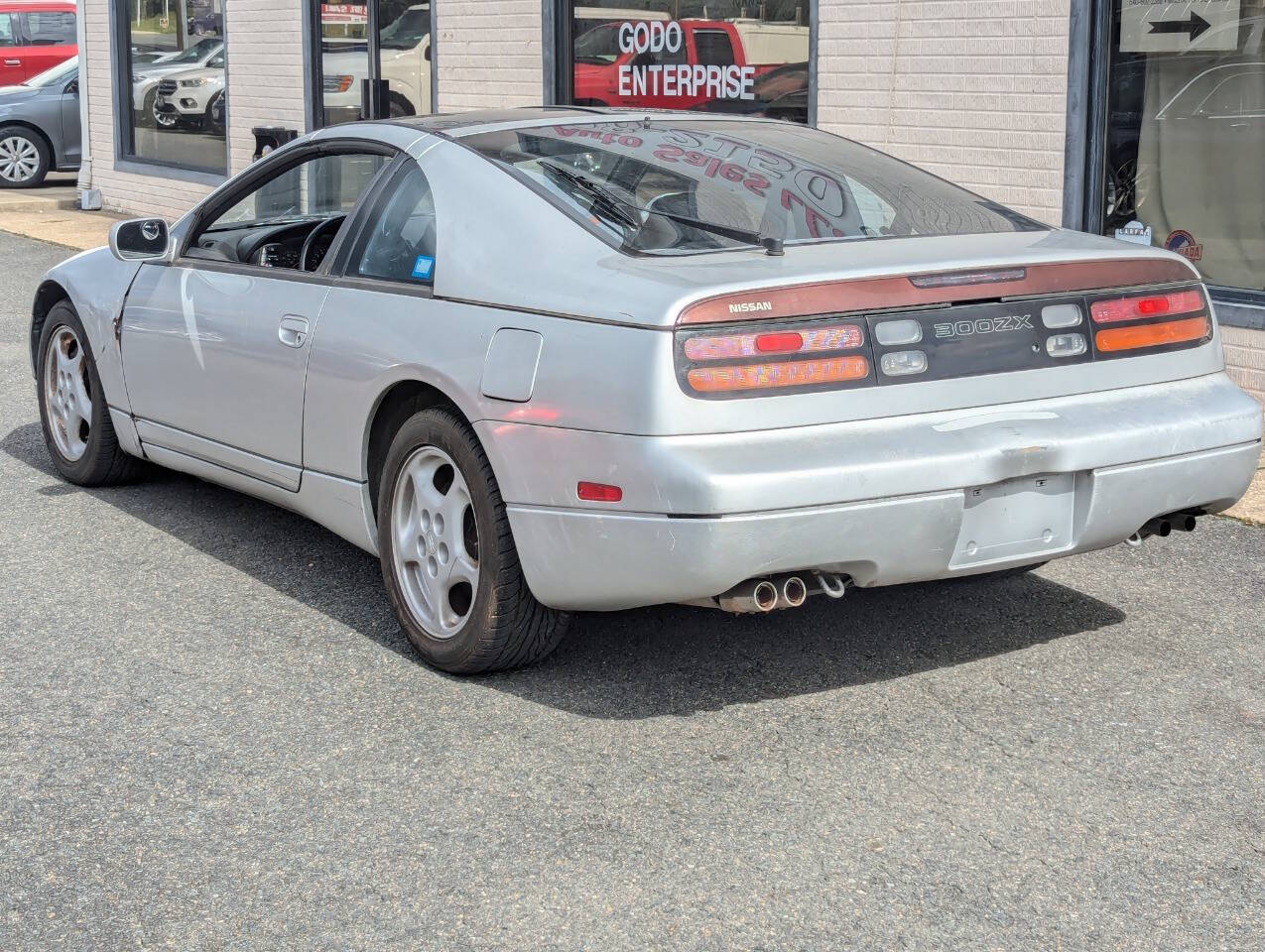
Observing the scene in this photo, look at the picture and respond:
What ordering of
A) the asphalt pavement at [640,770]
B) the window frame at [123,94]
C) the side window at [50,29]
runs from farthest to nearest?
the side window at [50,29] → the window frame at [123,94] → the asphalt pavement at [640,770]

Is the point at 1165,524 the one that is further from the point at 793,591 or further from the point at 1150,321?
the point at 793,591

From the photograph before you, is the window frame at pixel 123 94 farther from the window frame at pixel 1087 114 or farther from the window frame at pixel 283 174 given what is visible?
the window frame at pixel 283 174

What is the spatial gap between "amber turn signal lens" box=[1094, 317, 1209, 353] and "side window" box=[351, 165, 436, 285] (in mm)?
1792

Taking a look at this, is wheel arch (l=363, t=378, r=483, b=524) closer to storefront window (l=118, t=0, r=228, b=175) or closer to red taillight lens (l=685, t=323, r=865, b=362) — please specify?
red taillight lens (l=685, t=323, r=865, b=362)

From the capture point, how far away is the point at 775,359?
393 cm

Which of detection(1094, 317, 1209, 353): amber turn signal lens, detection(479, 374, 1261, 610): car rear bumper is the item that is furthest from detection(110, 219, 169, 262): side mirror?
detection(1094, 317, 1209, 353): amber turn signal lens

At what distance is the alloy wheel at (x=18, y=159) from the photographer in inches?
779

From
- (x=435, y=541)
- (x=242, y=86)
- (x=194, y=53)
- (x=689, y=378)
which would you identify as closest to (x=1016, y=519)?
(x=689, y=378)

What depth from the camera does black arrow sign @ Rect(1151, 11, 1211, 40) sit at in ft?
26.0

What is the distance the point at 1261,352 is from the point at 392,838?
17.6 ft

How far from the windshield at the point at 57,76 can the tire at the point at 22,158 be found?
59 centimetres

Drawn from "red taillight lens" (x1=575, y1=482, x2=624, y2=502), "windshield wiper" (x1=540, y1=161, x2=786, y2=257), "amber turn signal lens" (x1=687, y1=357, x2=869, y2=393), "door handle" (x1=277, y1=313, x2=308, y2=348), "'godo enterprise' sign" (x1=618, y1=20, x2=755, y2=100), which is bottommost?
"red taillight lens" (x1=575, y1=482, x2=624, y2=502)

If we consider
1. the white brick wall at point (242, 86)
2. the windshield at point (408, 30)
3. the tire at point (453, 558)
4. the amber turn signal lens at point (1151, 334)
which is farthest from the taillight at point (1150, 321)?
the white brick wall at point (242, 86)

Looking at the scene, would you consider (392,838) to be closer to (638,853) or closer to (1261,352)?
(638,853)
